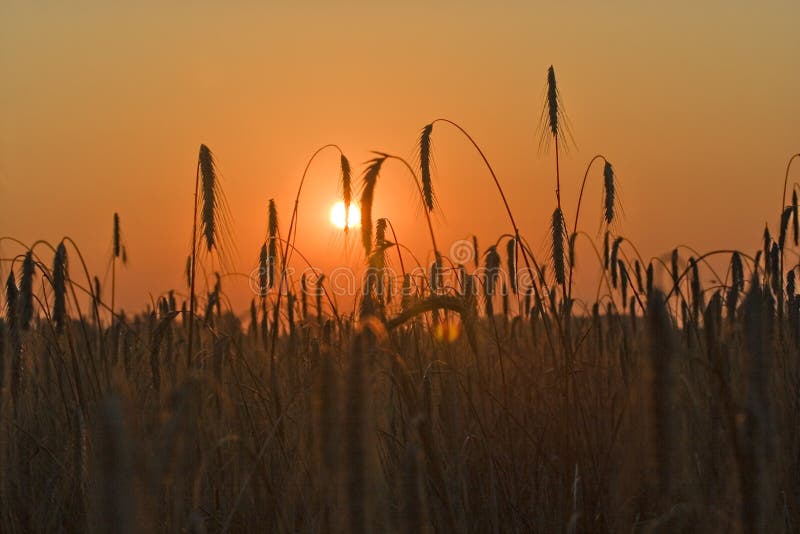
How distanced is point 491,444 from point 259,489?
100cm

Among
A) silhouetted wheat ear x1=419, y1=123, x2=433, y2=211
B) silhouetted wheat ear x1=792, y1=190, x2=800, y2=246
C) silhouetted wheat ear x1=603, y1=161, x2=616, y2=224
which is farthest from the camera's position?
silhouetted wheat ear x1=792, y1=190, x2=800, y2=246

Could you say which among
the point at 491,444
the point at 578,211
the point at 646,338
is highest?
the point at 578,211

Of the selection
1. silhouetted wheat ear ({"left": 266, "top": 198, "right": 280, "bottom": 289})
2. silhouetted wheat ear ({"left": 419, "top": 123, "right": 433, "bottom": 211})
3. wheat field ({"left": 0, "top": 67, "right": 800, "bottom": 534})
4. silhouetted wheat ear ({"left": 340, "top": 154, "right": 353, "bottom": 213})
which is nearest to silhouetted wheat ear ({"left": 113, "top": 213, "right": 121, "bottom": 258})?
wheat field ({"left": 0, "top": 67, "right": 800, "bottom": 534})

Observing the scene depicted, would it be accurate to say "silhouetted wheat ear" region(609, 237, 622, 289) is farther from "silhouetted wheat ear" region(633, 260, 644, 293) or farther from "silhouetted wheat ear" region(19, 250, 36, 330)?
"silhouetted wheat ear" region(19, 250, 36, 330)

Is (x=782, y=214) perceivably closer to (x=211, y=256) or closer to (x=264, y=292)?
(x=264, y=292)

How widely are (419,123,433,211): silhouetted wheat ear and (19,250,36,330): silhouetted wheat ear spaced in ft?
4.72

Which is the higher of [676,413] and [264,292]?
[264,292]

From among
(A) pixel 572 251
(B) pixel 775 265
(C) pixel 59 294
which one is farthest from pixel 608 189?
(C) pixel 59 294

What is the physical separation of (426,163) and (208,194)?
0.87 m

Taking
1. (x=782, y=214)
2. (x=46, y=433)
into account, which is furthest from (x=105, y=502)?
(x=782, y=214)

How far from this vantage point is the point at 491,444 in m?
3.08

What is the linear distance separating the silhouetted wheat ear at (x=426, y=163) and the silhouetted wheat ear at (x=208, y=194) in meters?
0.78

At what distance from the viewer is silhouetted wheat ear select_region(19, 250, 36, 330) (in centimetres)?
267

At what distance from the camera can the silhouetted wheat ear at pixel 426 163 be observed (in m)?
2.96
